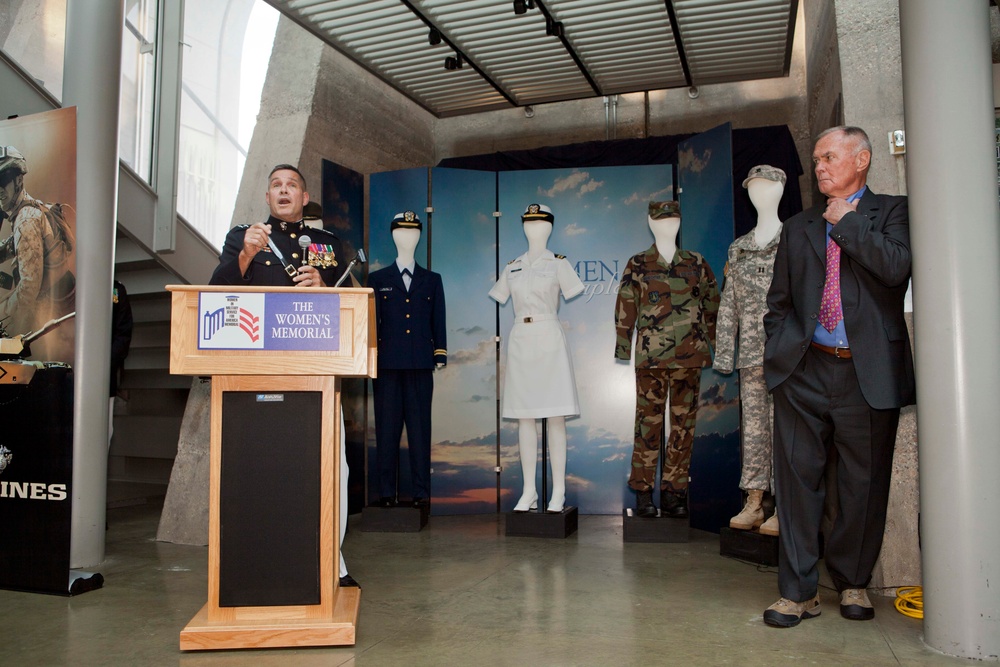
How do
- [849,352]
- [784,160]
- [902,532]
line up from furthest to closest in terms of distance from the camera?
[784,160] < [902,532] < [849,352]

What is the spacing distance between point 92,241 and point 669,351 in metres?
3.10

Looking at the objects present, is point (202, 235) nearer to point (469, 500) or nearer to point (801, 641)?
point (469, 500)

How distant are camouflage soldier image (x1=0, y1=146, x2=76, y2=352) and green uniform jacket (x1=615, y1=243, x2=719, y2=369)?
3.02 metres

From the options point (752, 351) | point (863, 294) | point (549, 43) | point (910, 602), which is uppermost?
point (549, 43)

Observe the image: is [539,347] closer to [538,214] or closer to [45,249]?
[538,214]

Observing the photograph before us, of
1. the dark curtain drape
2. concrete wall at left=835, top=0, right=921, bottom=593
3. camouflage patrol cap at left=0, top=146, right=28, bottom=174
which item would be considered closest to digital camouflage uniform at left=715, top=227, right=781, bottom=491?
concrete wall at left=835, top=0, right=921, bottom=593

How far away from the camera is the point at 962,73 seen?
2.54 meters

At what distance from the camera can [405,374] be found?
17.1 feet

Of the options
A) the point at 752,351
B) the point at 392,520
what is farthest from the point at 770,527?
the point at 392,520

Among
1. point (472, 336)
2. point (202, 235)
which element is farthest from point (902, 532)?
point (202, 235)

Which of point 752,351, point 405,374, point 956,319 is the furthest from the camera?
point 405,374

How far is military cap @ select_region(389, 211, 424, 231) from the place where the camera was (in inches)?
210

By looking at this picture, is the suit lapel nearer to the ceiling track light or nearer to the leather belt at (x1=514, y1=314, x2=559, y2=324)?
the leather belt at (x1=514, y1=314, x2=559, y2=324)

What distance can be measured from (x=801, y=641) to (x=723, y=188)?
2.95 metres
